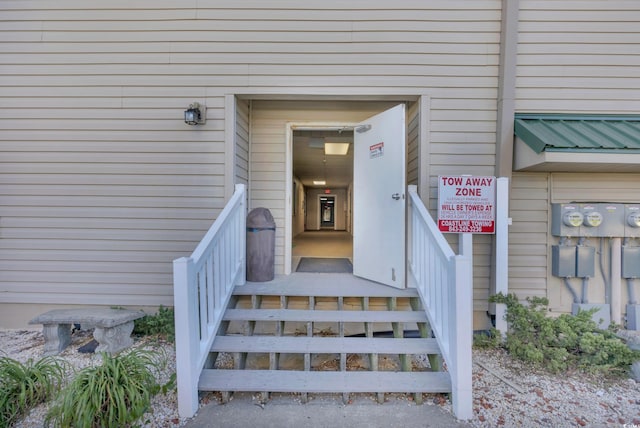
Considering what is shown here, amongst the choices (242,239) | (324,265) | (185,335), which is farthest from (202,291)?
(324,265)

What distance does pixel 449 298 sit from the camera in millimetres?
2025

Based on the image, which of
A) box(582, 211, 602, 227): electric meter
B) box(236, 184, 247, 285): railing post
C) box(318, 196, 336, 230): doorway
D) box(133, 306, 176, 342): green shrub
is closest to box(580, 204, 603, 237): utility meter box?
box(582, 211, 602, 227): electric meter

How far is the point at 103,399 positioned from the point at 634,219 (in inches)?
177

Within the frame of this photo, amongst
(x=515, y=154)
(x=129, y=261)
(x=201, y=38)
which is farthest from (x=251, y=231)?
(x=515, y=154)

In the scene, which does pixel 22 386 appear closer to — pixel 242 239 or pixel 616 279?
pixel 242 239

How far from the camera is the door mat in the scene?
3.65m

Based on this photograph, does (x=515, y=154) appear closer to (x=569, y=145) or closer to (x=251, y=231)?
(x=569, y=145)

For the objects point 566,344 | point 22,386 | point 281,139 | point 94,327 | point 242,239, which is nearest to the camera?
point 22,386

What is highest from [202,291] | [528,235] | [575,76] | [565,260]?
[575,76]

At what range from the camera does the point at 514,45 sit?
2957 millimetres

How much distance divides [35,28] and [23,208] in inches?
72.4

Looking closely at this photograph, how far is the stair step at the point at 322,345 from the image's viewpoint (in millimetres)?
→ 2254

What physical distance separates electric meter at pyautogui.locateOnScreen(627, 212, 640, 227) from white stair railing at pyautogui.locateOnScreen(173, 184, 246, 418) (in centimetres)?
372

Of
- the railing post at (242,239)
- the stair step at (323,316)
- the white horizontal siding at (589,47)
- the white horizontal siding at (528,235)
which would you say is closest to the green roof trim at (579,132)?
the white horizontal siding at (589,47)
